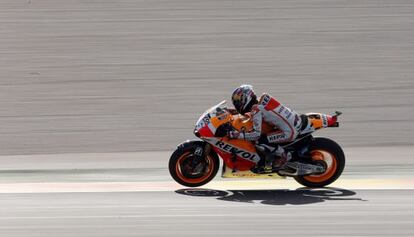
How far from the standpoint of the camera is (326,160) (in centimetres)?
1198

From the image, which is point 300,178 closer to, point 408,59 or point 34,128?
point 34,128

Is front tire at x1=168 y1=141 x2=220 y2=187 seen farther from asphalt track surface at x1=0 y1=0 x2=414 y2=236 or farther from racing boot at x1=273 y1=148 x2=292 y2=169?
racing boot at x1=273 y1=148 x2=292 y2=169

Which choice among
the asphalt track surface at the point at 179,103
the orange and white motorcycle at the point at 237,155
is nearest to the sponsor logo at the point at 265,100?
the orange and white motorcycle at the point at 237,155

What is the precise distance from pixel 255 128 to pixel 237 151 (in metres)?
0.45

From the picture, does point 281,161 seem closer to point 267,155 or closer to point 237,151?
point 267,155

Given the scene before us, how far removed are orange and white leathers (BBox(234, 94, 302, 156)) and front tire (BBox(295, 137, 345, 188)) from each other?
1.23ft

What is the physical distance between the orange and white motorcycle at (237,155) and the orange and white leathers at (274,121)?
0.42ft

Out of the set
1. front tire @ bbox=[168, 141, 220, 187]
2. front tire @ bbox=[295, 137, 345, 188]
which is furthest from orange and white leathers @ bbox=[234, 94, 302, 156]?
front tire @ bbox=[168, 141, 220, 187]

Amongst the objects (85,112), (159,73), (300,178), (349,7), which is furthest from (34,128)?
(349,7)

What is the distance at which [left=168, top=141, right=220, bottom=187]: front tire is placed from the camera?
1184 cm

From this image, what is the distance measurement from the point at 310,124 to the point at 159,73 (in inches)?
352

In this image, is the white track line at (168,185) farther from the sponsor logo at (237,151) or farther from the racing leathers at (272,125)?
the racing leathers at (272,125)

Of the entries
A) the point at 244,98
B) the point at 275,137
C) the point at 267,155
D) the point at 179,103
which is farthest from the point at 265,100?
the point at 179,103

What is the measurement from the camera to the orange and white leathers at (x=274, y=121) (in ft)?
38.2
